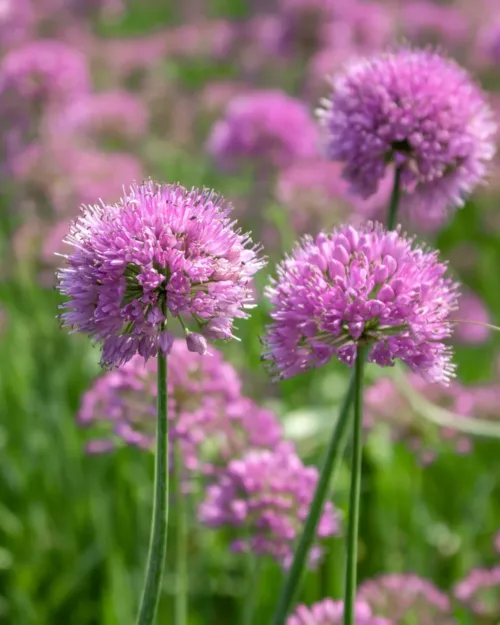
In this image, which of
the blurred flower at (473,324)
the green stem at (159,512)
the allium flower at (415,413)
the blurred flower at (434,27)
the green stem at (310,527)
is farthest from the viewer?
the blurred flower at (434,27)

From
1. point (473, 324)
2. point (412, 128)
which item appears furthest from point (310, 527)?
point (473, 324)

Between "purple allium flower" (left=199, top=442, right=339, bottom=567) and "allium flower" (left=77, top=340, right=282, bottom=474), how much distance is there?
56 millimetres

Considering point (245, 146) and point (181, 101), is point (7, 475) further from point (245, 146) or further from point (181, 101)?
point (181, 101)

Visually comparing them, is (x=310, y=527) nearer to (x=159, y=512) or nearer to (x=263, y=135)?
(x=159, y=512)

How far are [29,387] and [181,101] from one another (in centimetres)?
196

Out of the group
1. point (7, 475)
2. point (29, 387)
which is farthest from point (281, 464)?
point (29, 387)

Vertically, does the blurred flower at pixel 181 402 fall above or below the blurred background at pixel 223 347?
below

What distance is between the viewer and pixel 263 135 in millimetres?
2775

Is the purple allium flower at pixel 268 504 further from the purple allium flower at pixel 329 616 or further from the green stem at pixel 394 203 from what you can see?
the green stem at pixel 394 203

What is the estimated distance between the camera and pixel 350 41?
154 inches

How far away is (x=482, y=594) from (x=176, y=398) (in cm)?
54

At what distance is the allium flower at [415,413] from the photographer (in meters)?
1.72

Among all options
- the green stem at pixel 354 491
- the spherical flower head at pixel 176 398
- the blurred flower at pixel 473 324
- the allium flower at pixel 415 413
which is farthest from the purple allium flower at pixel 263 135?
the green stem at pixel 354 491

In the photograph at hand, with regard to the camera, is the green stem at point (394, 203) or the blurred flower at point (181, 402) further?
the blurred flower at point (181, 402)
